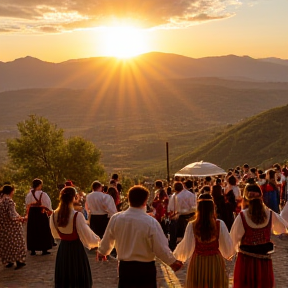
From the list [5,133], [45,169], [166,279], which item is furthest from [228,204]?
[5,133]

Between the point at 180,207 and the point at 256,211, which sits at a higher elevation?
the point at 256,211

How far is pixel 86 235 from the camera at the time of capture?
25.3 ft

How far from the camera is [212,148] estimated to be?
79875 millimetres

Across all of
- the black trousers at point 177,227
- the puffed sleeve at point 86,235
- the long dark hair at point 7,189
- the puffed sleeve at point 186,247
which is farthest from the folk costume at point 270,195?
the puffed sleeve at point 186,247

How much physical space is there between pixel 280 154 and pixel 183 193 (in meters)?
54.8

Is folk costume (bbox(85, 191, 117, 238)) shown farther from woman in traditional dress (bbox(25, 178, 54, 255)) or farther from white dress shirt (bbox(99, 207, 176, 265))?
white dress shirt (bbox(99, 207, 176, 265))

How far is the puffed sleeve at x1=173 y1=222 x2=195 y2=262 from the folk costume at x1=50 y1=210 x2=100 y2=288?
155 centimetres

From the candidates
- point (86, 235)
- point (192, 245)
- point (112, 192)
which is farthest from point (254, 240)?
point (112, 192)

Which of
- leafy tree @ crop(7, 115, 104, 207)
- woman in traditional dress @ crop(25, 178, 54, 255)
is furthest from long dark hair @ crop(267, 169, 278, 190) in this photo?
leafy tree @ crop(7, 115, 104, 207)

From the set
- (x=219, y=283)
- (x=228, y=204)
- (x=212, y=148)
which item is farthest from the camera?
(x=212, y=148)

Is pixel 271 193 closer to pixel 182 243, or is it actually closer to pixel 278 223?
pixel 278 223

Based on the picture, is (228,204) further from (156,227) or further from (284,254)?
(156,227)

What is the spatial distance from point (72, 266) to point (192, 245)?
2113mm

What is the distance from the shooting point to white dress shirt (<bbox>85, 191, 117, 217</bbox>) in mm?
12367
